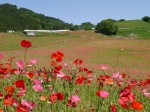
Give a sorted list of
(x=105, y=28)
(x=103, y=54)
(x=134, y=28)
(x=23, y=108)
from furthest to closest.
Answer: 1. (x=134, y=28)
2. (x=105, y=28)
3. (x=103, y=54)
4. (x=23, y=108)

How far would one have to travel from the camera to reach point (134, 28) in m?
158

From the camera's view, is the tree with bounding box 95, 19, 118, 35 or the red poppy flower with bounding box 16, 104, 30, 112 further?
the tree with bounding box 95, 19, 118, 35

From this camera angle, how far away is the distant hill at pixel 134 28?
137 meters

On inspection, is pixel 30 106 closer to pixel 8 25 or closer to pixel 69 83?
pixel 69 83

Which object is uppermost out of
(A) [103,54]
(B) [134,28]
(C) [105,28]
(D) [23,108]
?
(D) [23,108]

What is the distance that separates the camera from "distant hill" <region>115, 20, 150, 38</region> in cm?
13725

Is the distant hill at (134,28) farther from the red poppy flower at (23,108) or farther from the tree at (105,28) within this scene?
the red poppy flower at (23,108)

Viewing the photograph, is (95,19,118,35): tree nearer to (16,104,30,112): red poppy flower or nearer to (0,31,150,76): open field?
(0,31,150,76): open field

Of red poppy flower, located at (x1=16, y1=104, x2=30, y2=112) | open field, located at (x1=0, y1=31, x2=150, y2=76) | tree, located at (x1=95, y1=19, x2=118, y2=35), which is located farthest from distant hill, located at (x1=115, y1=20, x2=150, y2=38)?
red poppy flower, located at (x1=16, y1=104, x2=30, y2=112)

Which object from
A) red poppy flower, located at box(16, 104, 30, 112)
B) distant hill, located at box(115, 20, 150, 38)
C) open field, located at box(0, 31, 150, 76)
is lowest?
distant hill, located at box(115, 20, 150, 38)

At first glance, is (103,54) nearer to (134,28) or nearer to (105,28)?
(105,28)

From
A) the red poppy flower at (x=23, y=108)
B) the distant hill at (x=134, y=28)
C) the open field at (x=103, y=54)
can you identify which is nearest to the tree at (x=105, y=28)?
the distant hill at (x=134, y=28)

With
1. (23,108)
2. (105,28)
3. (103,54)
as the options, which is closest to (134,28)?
(105,28)

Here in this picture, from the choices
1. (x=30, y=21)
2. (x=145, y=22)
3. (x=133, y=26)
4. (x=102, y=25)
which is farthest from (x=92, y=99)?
(x=30, y=21)
